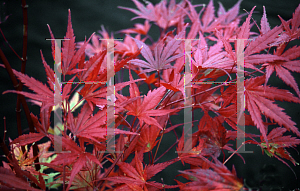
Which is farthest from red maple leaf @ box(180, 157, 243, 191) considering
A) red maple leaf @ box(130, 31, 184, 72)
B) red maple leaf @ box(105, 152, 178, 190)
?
red maple leaf @ box(130, 31, 184, 72)

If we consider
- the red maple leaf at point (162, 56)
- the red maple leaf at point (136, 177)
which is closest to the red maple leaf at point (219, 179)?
the red maple leaf at point (136, 177)

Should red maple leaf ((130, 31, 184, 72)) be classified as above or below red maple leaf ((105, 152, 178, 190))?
above

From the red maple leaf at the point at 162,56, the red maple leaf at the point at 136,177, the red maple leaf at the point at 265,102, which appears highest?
the red maple leaf at the point at 162,56

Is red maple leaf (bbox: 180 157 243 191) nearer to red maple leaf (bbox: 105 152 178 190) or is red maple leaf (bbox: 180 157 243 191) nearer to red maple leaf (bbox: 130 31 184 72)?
red maple leaf (bbox: 105 152 178 190)

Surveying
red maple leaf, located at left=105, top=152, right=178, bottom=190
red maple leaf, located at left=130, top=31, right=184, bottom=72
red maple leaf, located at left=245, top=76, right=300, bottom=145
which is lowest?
red maple leaf, located at left=105, top=152, right=178, bottom=190

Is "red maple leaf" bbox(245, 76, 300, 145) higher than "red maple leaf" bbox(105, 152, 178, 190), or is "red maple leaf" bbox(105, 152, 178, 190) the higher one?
"red maple leaf" bbox(245, 76, 300, 145)

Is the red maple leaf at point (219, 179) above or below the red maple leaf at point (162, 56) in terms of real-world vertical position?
below

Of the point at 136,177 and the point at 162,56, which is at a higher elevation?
the point at 162,56

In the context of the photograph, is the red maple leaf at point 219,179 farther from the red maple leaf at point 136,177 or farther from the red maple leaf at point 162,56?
the red maple leaf at point 162,56

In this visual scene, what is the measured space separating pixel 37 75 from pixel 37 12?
26 centimetres

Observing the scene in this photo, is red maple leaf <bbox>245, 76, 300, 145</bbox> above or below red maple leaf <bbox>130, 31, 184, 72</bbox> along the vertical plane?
below

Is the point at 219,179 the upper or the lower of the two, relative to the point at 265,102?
lower

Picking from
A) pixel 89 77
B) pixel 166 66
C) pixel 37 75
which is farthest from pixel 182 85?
pixel 37 75

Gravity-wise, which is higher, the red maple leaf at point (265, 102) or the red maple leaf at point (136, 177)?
the red maple leaf at point (265, 102)
